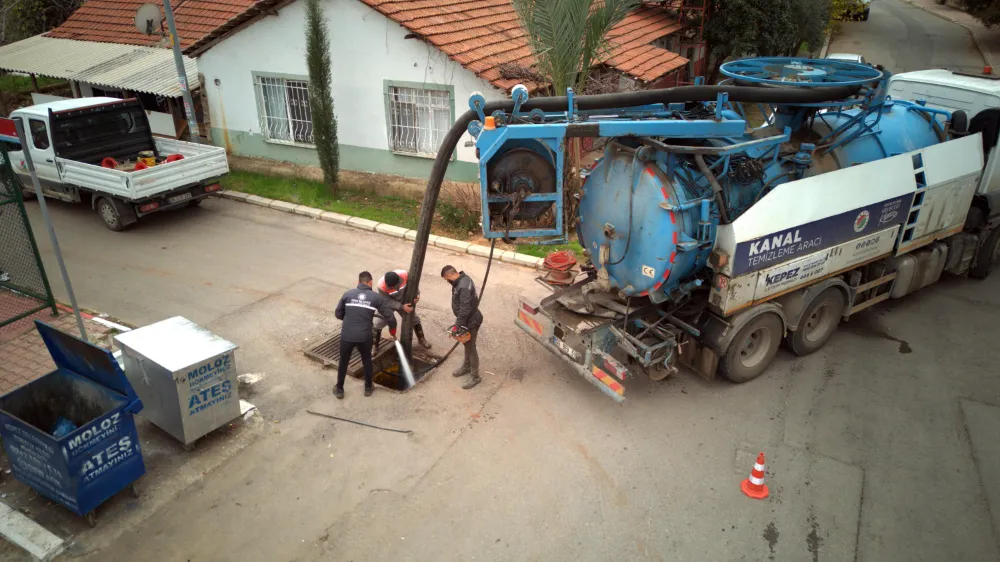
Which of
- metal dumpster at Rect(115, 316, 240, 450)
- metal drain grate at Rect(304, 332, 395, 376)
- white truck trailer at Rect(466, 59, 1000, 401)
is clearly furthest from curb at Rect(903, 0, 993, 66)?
metal dumpster at Rect(115, 316, 240, 450)

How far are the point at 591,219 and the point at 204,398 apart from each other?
4.29 meters

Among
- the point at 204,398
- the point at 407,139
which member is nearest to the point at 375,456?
the point at 204,398

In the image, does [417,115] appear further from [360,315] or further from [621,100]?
[621,100]

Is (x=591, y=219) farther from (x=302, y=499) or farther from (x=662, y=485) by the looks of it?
(x=302, y=499)

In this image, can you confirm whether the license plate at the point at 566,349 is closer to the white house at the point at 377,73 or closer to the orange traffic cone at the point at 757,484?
the orange traffic cone at the point at 757,484

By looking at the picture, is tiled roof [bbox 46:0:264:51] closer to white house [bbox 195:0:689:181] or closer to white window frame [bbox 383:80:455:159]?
white house [bbox 195:0:689:181]

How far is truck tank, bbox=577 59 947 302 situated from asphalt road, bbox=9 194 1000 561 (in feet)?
5.07

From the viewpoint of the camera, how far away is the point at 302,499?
562 cm

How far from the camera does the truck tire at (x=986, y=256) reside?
31.0ft

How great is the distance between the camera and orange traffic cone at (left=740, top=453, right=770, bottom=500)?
5578mm

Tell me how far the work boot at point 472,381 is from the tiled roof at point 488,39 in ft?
18.2

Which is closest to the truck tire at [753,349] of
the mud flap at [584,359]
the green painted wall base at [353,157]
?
the mud flap at [584,359]

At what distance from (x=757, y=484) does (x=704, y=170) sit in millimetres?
2900

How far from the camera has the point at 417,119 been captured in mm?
12445
